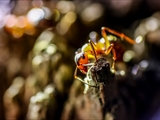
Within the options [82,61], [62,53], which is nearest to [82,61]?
[82,61]

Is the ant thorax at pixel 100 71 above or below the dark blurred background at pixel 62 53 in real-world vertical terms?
below

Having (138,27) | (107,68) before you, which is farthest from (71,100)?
(138,27)

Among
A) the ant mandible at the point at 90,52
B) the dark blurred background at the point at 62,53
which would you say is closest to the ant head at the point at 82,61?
the ant mandible at the point at 90,52

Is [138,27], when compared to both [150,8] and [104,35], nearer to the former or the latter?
[150,8]

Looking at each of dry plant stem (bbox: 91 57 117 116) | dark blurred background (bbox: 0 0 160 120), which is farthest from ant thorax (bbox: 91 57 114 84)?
dark blurred background (bbox: 0 0 160 120)

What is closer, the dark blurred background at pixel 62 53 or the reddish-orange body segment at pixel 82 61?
the reddish-orange body segment at pixel 82 61

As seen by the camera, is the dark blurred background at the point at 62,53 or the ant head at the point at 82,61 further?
the dark blurred background at the point at 62,53

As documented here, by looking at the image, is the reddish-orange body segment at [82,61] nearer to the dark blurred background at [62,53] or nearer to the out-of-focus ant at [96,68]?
the out-of-focus ant at [96,68]

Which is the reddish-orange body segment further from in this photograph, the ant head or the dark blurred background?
the dark blurred background

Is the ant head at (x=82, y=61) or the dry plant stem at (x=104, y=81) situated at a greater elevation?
the ant head at (x=82, y=61)
